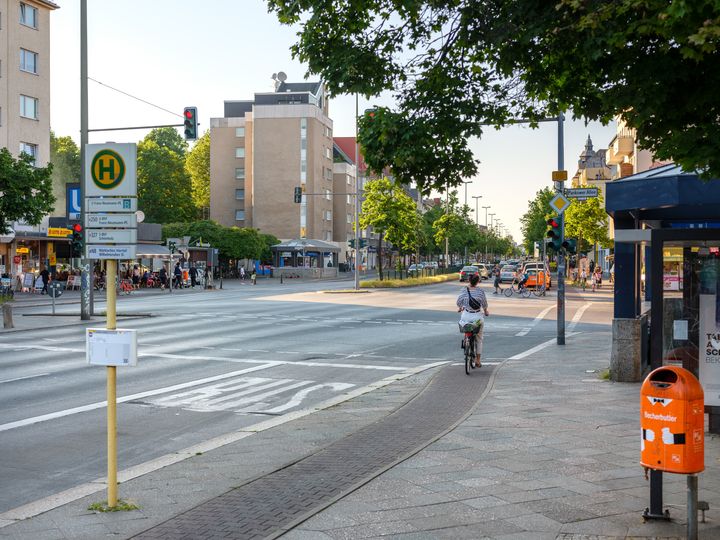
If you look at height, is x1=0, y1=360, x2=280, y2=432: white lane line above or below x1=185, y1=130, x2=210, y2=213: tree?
below

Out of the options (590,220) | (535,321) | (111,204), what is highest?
(590,220)

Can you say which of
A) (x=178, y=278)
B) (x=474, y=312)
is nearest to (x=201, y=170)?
(x=178, y=278)

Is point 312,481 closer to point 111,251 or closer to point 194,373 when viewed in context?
point 111,251

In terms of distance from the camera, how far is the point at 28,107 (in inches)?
1924

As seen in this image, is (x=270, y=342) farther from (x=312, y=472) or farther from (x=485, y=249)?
(x=485, y=249)

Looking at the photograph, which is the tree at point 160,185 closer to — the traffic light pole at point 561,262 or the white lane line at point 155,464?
the traffic light pole at point 561,262

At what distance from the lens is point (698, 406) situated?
206 inches

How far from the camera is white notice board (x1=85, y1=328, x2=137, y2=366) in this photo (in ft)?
20.1

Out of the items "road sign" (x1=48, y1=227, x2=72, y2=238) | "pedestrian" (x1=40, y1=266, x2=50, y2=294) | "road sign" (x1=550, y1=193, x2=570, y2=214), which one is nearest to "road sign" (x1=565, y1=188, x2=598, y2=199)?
"road sign" (x1=550, y1=193, x2=570, y2=214)

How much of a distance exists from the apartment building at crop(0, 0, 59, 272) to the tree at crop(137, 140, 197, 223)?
36534 mm

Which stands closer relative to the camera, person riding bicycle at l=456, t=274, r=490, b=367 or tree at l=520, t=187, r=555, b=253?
person riding bicycle at l=456, t=274, r=490, b=367

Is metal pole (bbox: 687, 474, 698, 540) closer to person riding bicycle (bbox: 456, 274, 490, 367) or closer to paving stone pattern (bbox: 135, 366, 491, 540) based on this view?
paving stone pattern (bbox: 135, 366, 491, 540)

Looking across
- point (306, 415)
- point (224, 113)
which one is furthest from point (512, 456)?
point (224, 113)

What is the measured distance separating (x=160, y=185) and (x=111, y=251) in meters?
84.9
